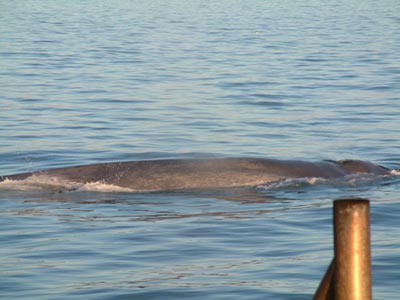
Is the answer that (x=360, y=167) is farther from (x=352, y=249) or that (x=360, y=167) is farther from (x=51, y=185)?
(x=352, y=249)

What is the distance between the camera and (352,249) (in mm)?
5379

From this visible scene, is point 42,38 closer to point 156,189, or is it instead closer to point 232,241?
point 156,189

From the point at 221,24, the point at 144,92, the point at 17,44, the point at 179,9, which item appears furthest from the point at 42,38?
the point at 179,9

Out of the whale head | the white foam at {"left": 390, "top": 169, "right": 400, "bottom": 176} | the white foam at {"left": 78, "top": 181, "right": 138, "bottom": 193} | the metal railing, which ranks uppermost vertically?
the metal railing

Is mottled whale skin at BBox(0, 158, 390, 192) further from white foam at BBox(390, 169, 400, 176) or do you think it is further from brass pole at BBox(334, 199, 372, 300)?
brass pole at BBox(334, 199, 372, 300)

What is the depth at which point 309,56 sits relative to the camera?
33.8 m

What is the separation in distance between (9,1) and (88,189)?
192 feet

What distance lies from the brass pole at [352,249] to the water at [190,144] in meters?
3.56

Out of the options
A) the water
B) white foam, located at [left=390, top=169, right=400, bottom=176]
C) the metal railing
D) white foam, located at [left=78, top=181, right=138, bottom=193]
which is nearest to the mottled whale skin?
white foam, located at [left=78, top=181, right=138, bottom=193]

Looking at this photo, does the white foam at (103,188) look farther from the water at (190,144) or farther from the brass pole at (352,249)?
the brass pole at (352,249)

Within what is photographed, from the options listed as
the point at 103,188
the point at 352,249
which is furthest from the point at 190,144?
the point at 352,249

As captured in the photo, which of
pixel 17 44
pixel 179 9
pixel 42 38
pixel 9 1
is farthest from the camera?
pixel 9 1

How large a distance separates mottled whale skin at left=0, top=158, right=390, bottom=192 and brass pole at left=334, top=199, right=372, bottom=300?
26.5 feet

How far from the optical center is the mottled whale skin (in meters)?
13.6
